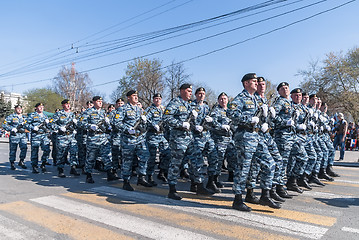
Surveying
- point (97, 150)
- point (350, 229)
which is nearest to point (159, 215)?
point (350, 229)

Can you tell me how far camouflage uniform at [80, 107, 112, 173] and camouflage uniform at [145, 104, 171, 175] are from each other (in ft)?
4.02

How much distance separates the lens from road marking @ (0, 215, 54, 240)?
349 centimetres

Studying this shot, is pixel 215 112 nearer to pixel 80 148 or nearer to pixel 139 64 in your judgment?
pixel 80 148

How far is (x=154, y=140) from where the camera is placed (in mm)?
7055

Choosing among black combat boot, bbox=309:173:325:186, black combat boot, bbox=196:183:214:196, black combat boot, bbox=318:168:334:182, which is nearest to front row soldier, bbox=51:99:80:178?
black combat boot, bbox=196:183:214:196

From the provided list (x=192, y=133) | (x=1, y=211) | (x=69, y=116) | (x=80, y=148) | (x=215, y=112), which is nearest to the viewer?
(x=1, y=211)

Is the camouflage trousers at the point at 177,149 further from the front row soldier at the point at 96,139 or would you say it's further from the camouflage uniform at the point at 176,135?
the front row soldier at the point at 96,139

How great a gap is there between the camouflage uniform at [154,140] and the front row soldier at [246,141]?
2.86 meters

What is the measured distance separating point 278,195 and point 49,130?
23.9 ft

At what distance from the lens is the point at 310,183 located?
6.92 m

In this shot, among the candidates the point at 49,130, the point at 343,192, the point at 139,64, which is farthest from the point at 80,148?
the point at 139,64

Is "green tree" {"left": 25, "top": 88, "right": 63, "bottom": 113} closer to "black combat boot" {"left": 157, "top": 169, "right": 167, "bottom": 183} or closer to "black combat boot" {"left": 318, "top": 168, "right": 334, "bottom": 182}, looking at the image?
"black combat boot" {"left": 157, "top": 169, "right": 167, "bottom": 183}

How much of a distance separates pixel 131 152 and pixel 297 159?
3693 mm

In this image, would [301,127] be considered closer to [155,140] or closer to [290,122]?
[290,122]
